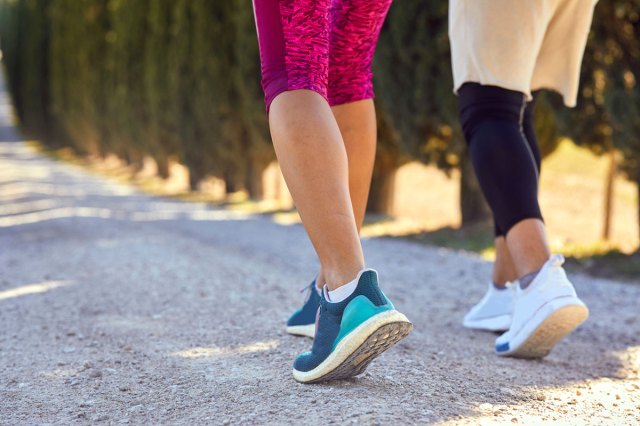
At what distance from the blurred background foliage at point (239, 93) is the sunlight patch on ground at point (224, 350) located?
3355mm

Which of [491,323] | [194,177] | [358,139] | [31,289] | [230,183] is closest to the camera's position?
[358,139]

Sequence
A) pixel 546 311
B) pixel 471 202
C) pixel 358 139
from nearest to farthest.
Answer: pixel 546 311, pixel 358 139, pixel 471 202

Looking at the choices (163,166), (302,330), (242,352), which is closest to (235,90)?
(163,166)

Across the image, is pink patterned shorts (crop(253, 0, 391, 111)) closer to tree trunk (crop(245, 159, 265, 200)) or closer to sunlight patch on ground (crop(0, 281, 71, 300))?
sunlight patch on ground (crop(0, 281, 71, 300))

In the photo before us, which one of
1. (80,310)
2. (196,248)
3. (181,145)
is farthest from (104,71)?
Answer: (80,310)

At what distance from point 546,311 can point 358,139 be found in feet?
2.14

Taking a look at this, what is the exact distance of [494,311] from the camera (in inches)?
105

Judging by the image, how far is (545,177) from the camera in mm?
13891

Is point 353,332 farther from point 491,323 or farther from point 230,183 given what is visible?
point 230,183

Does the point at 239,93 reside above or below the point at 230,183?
above

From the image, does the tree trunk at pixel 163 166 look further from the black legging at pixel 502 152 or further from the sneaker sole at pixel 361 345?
the sneaker sole at pixel 361 345

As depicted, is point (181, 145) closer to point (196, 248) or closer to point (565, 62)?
point (196, 248)

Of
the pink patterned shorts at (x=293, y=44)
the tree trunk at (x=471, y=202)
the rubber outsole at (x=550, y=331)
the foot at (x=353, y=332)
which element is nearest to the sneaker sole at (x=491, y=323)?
the rubber outsole at (x=550, y=331)

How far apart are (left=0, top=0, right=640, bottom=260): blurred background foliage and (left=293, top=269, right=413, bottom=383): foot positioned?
3.59 meters
